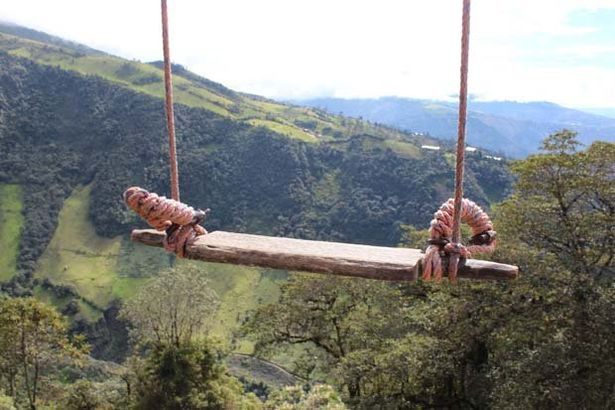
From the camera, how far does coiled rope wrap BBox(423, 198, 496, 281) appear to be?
2982mm

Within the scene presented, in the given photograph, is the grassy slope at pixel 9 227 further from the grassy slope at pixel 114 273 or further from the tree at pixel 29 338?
the tree at pixel 29 338

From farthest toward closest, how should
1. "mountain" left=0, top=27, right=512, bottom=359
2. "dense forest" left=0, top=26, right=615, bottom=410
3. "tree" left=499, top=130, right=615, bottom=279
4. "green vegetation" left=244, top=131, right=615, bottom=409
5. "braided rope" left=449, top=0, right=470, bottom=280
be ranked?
"mountain" left=0, top=27, right=512, bottom=359, "tree" left=499, top=130, right=615, bottom=279, "dense forest" left=0, top=26, right=615, bottom=410, "green vegetation" left=244, top=131, right=615, bottom=409, "braided rope" left=449, top=0, right=470, bottom=280

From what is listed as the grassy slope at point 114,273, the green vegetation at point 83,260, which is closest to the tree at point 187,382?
the grassy slope at point 114,273

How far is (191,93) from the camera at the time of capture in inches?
4601

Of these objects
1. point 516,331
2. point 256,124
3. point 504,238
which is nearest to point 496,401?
point 516,331

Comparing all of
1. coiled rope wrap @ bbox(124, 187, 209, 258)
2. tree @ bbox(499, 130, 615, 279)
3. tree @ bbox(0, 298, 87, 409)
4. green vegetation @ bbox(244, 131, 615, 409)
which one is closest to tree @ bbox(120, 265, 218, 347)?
tree @ bbox(0, 298, 87, 409)

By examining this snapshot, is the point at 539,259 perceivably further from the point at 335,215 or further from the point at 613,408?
the point at 335,215

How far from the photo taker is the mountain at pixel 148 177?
74.1 metres

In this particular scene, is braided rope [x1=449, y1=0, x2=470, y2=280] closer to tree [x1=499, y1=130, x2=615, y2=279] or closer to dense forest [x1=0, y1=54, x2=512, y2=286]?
tree [x1=499, y1=130, x2=615, y2=279]

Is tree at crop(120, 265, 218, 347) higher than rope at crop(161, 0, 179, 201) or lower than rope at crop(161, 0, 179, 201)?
lower

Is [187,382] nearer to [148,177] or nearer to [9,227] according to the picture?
[9,227]

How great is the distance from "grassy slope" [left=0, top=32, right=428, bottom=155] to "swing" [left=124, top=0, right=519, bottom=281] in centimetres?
10276

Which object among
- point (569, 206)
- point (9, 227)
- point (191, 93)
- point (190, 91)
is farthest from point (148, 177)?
point (569, 206)

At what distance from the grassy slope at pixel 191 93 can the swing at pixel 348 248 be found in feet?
337
